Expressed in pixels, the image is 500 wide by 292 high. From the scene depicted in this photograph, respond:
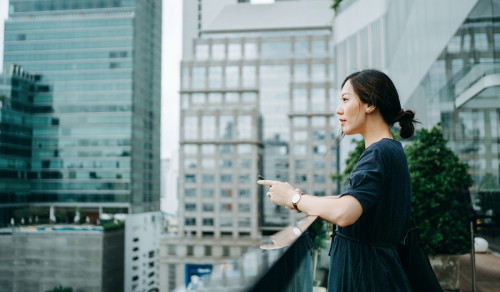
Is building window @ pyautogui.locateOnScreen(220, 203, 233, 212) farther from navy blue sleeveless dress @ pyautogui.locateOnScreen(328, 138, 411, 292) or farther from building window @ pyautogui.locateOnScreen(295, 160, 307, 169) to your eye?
navy blue sleeveless dress @ pyautogui.locateOnScreen(328, 138, 411, 292)

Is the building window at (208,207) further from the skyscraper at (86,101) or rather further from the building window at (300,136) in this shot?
the skyscraper at (86,101)

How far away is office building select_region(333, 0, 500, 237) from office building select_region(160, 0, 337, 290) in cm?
2709

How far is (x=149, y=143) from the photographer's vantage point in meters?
55.8

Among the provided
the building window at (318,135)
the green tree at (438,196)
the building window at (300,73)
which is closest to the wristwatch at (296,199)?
the green tree at (438,196)

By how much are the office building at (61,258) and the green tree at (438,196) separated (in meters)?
47.3

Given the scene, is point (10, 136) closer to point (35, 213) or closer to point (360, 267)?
point (35, 213)

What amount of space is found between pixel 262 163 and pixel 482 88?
39.3 metres

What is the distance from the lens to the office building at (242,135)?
41.0 m

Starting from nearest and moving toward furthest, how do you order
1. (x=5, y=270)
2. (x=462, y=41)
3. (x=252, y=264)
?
(x=252, y=264) < (x=462, y=41) < (x=5, y=270)

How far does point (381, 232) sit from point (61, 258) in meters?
54.0

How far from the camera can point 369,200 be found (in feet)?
3.53

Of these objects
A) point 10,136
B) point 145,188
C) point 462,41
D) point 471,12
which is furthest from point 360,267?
point 145,188

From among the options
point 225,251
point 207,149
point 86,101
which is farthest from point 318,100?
point 86,101

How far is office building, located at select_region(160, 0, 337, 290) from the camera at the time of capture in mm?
41031
